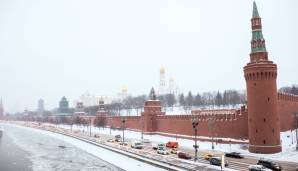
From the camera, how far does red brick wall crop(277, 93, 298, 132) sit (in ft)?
158

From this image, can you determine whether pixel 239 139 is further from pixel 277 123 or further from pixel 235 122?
pixel 277 123

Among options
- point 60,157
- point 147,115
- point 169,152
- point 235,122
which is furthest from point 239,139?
point 147,115

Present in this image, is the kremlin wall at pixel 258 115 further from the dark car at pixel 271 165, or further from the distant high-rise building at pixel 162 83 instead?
the distant high-rise building at pixel 162 83

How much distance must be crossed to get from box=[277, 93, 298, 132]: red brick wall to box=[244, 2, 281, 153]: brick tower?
5.57 metres

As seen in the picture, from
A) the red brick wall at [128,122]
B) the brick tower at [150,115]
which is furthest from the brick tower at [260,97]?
the red brick wall at [128,122]

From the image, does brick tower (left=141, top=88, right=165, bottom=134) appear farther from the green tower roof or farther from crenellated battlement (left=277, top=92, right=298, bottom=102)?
the green tower roof

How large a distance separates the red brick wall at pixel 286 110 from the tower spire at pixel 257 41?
24.2ft

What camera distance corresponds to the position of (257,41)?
43.4m

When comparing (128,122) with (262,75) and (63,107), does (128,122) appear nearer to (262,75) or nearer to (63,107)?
(262,75)

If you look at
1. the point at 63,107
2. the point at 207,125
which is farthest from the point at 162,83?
the point at 207,125

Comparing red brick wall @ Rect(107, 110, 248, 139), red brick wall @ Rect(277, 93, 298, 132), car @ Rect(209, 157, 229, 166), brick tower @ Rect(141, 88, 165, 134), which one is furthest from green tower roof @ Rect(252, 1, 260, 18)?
brick tower @ Rect(141, 88, 165, 134)

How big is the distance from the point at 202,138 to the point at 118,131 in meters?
37.0

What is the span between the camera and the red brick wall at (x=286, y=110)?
48031 millimetres

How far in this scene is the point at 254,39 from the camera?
4359 cm
